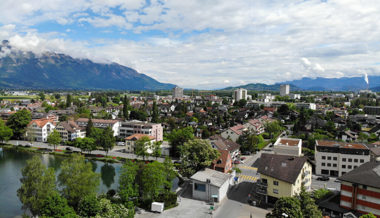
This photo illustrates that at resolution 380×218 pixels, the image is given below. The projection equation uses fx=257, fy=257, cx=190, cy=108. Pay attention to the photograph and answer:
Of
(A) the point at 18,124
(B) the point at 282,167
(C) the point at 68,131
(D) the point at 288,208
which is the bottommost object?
Result: (C) the point at 68,131

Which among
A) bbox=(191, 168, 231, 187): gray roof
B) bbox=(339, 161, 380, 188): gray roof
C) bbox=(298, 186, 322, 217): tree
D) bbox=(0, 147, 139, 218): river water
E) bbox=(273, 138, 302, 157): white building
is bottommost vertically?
bbox=(0, 147, 139, 218): river water

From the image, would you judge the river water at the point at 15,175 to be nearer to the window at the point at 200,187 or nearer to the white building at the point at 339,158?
the window at the point at 200,187

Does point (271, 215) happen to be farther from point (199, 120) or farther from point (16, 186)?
point (199, 120)

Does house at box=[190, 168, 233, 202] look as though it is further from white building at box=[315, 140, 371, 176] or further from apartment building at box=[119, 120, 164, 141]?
apartment building at box=[119, 120, 164, 141]

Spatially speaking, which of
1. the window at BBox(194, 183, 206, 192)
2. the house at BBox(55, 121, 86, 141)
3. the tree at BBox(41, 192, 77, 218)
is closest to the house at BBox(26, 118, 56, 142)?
the house at BBox(55, 121, 86, 141)

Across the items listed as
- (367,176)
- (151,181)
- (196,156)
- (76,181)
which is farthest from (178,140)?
(367,176)

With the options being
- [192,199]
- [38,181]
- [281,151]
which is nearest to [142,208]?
[192,199]

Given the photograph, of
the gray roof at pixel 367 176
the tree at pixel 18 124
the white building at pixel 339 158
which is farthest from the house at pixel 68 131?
the gray roof at pixel 367 176

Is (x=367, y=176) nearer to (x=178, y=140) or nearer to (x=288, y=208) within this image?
(x=288, y=208)
